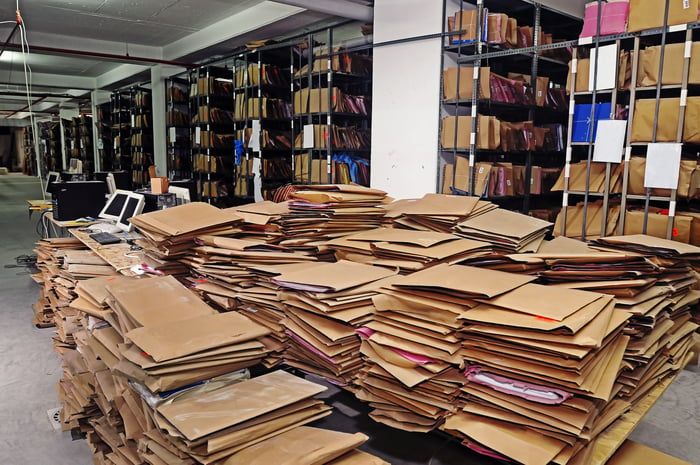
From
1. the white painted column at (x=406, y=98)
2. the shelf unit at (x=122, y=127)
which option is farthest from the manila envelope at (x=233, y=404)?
the shelf unit at (x=122, y=127)

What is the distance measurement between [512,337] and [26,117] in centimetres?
3012

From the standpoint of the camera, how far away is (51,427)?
2895 millimetres

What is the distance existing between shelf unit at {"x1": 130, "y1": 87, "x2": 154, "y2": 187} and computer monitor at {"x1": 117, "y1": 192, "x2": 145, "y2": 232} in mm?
7530

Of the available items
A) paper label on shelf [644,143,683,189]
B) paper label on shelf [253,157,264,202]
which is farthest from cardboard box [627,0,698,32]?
paper label on shelf [253,157,264,202]

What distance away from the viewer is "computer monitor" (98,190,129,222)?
195 inches

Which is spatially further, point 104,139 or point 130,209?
point 104,139

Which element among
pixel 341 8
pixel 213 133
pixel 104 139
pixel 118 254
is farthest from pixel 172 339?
pixel 104 139

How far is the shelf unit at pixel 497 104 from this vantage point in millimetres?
5172

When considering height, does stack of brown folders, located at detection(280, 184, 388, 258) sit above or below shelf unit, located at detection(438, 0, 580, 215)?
below

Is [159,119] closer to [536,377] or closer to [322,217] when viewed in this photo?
[322,217]

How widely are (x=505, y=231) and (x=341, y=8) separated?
470 centimetres

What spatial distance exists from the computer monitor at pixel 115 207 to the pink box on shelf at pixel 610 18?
461 centimetres

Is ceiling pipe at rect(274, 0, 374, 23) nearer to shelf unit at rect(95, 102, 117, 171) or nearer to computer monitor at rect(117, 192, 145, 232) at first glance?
computer monitor at rect(117, 192, 145, 232)

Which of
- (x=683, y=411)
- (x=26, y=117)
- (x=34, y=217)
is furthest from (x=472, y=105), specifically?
(x=26, y=117)
